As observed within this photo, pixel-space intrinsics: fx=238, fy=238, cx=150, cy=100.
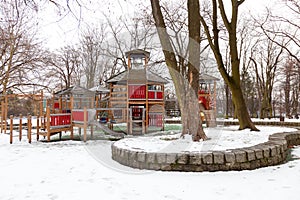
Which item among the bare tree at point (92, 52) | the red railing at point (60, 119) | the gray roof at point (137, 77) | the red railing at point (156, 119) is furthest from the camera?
the bare tree at point (92, 52)

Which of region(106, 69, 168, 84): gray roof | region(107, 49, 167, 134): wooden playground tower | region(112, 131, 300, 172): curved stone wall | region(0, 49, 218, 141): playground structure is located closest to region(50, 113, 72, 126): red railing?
region(0, 49, 218, 141): playground structure

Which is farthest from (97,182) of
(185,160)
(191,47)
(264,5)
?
(264,5)

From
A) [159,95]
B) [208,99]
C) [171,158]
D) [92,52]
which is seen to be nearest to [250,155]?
[171,158]

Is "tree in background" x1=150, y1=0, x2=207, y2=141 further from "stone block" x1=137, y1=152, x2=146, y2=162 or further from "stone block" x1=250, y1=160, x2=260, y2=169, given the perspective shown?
"stone block" x1=137, y1=152, x2=146, y2=162

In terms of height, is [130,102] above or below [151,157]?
above

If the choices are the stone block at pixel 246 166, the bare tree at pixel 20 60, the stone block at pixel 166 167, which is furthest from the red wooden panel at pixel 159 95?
the stone block at pixel 246 166

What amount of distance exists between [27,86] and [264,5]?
15.4m

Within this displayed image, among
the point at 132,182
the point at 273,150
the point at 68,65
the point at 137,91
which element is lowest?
the point at 132,182

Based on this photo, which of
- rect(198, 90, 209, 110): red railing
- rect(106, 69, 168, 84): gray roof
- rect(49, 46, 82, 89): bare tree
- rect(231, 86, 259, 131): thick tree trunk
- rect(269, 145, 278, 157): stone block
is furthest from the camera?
rect(49, 46, 82, 89): bare tree

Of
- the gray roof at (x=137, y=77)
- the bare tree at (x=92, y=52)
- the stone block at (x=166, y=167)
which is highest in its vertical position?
the bare tree at (x=92, y=52)

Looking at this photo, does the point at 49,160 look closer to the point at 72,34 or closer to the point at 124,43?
the point at 72,34

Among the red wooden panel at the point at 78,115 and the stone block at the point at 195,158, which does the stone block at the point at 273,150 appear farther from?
the red wooden panel at the point at 78,115

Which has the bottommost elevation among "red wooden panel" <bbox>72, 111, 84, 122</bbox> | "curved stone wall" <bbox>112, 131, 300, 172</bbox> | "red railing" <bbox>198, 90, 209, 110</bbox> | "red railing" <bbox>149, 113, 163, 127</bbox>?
"curved stone wall" <bbox>112, 131, 300, 172</bbox>

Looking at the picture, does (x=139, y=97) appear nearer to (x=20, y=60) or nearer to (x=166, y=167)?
(x=20, y=60)
